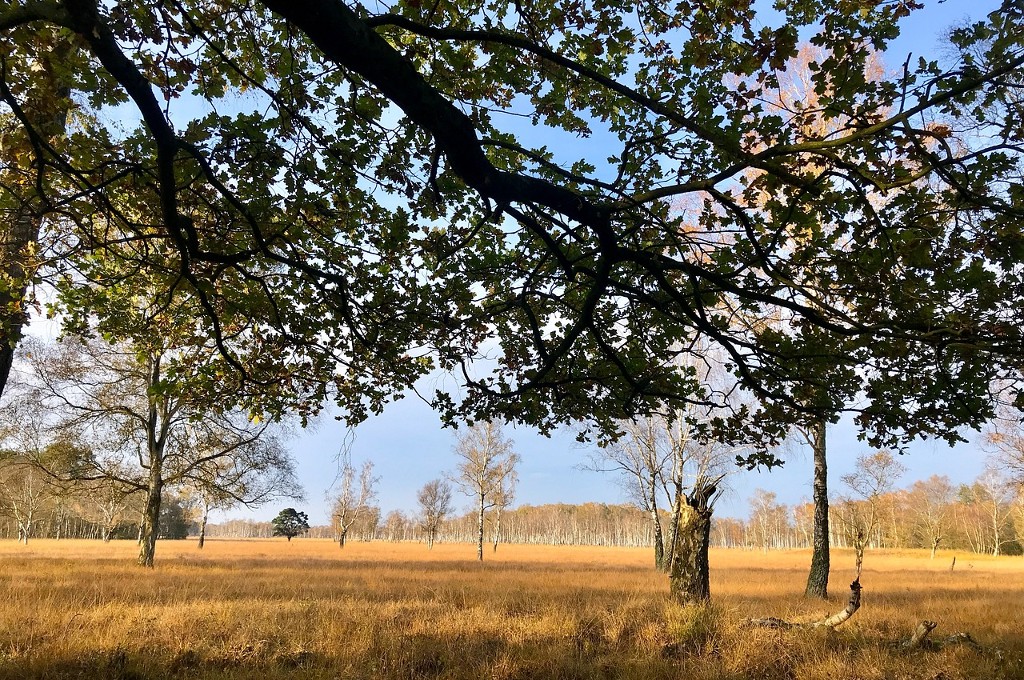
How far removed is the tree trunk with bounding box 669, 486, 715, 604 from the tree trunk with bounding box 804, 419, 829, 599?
447 centimetres

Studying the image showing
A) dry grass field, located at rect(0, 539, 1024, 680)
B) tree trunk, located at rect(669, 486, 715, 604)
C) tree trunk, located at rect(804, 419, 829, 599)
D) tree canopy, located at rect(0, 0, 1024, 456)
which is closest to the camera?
tree canopy, located at rect(0, 0, 1024, 456)

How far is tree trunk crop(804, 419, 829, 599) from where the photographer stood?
1463 centimetres

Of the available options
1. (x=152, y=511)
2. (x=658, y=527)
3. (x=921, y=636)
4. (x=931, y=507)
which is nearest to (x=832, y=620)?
(x=921, y=636)

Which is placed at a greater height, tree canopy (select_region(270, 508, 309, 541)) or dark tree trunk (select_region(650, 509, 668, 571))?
dark tree trunk (select_region(650, 509, 668, 571))

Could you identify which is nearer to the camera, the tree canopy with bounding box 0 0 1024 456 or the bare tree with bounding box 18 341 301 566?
the tree canopy with bounding box 0 0 1024 456

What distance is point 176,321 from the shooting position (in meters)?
6.42

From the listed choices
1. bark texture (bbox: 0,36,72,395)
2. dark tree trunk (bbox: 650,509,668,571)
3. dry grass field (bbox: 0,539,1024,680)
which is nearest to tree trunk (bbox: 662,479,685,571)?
dark tree trunk (bbox: 650,509,668,571)

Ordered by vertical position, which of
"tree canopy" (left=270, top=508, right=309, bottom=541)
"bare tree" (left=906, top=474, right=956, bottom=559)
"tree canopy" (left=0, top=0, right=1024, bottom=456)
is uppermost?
"tree canopy" (left=0, top=0, right=1024, bottom=456)

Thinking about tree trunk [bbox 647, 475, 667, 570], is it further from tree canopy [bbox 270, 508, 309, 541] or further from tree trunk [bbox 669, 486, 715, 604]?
tree canopy [bbox 270, 508, 309, 541]

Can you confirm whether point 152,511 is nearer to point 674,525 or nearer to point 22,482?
point 674,525

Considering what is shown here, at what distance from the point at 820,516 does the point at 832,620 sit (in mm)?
6125

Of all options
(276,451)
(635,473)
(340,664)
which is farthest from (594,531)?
(340,664)

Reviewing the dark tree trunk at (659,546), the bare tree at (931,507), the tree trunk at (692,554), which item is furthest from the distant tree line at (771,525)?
the tree trunk at (692,554)

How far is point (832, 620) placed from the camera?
9344mm
